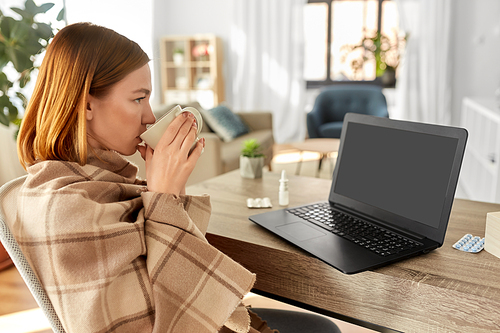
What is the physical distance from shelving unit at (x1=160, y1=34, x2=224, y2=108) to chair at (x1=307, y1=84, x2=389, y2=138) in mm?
1957

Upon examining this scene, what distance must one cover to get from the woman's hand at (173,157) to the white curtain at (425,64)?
523cm

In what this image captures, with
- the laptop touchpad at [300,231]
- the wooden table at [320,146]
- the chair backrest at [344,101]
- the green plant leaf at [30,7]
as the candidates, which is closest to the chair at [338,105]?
the chair backrest at [344,101]

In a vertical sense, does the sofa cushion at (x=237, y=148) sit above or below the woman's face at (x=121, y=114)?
below

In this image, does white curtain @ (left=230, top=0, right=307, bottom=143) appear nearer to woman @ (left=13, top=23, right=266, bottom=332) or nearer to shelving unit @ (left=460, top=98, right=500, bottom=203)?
shelving unit @ (left=460, top=98, right=500, bottom=203)

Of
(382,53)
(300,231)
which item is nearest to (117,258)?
(300,231)

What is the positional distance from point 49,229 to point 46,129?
0.20m

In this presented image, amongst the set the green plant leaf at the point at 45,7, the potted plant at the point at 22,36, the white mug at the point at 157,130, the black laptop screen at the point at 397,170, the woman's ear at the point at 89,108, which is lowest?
the black laptop screen at the point at 397,170

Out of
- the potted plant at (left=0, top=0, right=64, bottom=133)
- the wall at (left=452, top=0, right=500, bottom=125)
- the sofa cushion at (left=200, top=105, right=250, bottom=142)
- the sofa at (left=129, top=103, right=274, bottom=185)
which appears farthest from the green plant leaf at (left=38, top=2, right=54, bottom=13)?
the wall at (left=452, top=0, right=500, bottom=125)

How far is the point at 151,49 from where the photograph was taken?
6.34 meters

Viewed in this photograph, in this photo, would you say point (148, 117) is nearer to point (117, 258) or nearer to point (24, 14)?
point (117, 258)

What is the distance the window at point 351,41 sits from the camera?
18.6ft

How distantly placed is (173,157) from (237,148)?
2898 mm

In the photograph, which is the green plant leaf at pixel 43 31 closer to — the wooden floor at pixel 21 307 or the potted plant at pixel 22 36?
the potted plant at pixel 22 36

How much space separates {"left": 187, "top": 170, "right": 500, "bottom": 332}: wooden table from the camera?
0.77 meters
